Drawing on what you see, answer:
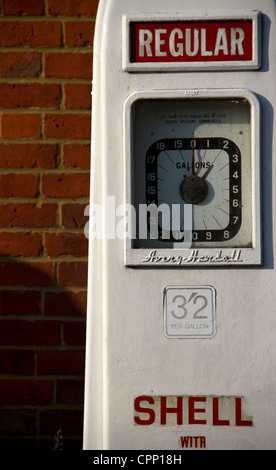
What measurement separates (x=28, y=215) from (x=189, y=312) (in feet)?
2.99

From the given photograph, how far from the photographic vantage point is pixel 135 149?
5.44 feet

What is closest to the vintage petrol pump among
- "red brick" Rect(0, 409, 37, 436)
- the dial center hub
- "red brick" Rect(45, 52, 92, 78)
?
the dial center hub

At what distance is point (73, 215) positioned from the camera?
7.61 feet

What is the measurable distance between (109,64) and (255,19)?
399 mm

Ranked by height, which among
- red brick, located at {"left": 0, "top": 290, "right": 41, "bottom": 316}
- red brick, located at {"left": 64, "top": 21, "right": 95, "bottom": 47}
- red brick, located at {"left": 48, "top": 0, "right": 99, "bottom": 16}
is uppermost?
red brick, located at {"left": 48, "top": 0, "right": 99, "bottom": 16}

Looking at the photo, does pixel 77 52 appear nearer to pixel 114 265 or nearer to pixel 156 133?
pixel 156 133

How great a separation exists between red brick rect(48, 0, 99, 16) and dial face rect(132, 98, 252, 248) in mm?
819

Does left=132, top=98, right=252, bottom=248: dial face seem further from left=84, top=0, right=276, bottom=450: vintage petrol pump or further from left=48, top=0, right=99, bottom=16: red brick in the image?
left=48, top=0, right=99, bottom=16: red brick

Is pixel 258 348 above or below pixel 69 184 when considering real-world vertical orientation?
below

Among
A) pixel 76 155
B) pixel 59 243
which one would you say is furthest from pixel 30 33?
pixel 59 243

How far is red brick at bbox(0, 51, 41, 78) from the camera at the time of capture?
2305 millimetres

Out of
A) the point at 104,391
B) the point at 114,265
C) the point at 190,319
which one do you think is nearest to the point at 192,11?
the point at 114,265

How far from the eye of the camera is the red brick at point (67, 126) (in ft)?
7.56

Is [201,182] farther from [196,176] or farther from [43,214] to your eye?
[43,214]
